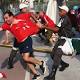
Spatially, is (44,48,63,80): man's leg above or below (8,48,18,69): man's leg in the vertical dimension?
above

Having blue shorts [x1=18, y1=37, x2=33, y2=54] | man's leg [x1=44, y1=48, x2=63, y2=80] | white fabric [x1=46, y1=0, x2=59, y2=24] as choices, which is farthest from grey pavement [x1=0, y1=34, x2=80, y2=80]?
white fabric [x1=46, y1=0, x2=59, y2=24]

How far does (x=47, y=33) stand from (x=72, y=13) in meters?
3.37

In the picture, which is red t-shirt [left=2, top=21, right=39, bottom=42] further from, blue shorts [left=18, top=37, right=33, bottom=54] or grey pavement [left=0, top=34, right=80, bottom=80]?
grey pavement [left=0, top=34, right=80, bottom=80]

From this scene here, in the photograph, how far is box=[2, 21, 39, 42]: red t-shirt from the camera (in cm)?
806

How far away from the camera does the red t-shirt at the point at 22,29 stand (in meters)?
8.06

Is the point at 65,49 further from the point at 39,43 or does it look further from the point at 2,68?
the point at 39,43

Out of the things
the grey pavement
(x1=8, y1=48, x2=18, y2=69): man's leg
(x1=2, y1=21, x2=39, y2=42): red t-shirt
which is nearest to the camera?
(x1=2, y1=21, x2=39, y2=42): red t-shirt

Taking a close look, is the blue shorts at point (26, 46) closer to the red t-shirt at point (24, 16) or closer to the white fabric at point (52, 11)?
the red t-shirt at point (24, 16)

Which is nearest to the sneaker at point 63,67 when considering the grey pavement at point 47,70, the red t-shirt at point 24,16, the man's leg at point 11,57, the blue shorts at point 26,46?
the grey pavement at point 47,70

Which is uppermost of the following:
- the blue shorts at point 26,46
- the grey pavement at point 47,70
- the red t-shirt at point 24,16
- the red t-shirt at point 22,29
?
the red t-shirt at point 24,16

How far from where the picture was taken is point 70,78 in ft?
26.9

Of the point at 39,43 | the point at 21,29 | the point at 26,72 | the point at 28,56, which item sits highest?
the point at 21,29

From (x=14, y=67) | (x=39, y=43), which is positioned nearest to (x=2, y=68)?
(x=14, y=67)

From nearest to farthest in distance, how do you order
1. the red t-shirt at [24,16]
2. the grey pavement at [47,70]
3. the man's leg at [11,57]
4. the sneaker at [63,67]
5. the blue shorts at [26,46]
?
the blue shorts at [26,46], the grey pavement at [47,70], the red t-shirt at [24,16], the sneaker at [63,67], the man's leg at [11,57]
